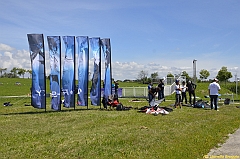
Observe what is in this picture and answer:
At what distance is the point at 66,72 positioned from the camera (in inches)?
637

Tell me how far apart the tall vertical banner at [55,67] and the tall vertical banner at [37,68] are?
0.56 m

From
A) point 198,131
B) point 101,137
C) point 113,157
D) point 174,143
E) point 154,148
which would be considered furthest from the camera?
point 198,131

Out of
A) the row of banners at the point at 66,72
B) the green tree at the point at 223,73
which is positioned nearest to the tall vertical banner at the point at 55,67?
the row of banners at the point at 66,72

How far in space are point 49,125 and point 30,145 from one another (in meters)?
3.59

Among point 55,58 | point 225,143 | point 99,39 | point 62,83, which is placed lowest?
point 225,143

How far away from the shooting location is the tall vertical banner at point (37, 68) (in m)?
15.1

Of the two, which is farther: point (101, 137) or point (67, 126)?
point (67, 126)

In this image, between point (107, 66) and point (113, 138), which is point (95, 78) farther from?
point (113, 138)

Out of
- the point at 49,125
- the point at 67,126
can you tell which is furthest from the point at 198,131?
the point at 49,125

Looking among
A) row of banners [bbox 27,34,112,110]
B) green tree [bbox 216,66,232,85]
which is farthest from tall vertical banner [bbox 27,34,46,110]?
green tree [bbox 216,66,232,85]

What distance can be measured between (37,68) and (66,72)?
5.42ft

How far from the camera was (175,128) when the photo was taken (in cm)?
1000

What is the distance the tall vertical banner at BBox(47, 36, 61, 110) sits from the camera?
15789 millimetres

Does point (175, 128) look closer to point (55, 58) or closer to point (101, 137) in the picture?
point (101, 137)
